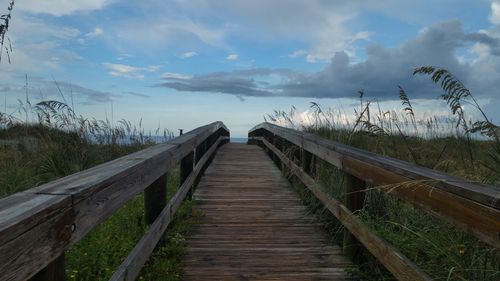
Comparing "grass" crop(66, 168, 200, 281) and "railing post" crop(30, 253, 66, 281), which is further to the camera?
"grass" crop(66, 168, 200, 281)

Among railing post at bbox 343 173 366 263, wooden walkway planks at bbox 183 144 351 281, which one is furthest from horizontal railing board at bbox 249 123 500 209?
wooden walkway planks at bbox 183 144 351 281

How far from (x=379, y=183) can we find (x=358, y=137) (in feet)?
12.0

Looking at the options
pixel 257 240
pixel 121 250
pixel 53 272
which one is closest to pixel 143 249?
pixel 121 250

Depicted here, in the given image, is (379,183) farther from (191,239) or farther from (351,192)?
(191,239)

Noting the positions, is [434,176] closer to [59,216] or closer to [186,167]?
[59,216]

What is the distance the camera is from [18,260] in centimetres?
146

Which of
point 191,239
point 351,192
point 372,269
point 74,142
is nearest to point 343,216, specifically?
point 351,192

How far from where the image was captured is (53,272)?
1.80 metres

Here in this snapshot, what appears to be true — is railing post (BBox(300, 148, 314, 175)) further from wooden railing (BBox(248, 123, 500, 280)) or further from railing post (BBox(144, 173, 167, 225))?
railing post (BBox(144, 173, 167, 225))

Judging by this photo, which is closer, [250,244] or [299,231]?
[250,244]

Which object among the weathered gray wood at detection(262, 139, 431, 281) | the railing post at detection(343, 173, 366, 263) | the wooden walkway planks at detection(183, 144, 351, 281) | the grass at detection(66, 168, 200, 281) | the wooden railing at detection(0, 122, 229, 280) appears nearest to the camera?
the wooden railing at detection(0, 122, 229, 280)

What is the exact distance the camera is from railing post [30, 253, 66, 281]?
68.7 inches

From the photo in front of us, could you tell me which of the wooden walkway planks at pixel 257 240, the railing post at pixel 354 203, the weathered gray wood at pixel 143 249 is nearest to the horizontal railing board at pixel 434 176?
the railing post at pixel 354 203

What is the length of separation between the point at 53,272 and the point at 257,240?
3.17m
